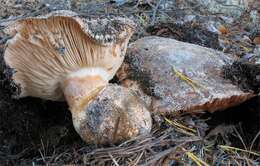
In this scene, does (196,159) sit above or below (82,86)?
below

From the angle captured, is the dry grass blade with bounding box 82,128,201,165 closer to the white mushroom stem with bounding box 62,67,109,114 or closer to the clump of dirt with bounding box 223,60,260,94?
the white mushroom stem with bounding box 62,67,109,114

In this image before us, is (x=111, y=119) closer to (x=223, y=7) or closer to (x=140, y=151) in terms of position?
(x=140, y=151)

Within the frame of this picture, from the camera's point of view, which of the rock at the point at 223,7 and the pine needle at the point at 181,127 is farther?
the rock at the point at 223,7

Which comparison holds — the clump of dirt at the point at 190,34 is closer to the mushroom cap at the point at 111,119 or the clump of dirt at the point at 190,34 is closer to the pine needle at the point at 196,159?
the mushroom cap at the point at 111,119

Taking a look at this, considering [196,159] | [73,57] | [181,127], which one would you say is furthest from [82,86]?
[196,159]

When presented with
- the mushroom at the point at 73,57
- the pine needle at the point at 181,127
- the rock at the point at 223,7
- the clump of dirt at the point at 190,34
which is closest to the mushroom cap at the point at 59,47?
the mushroom at the point at 73,57
